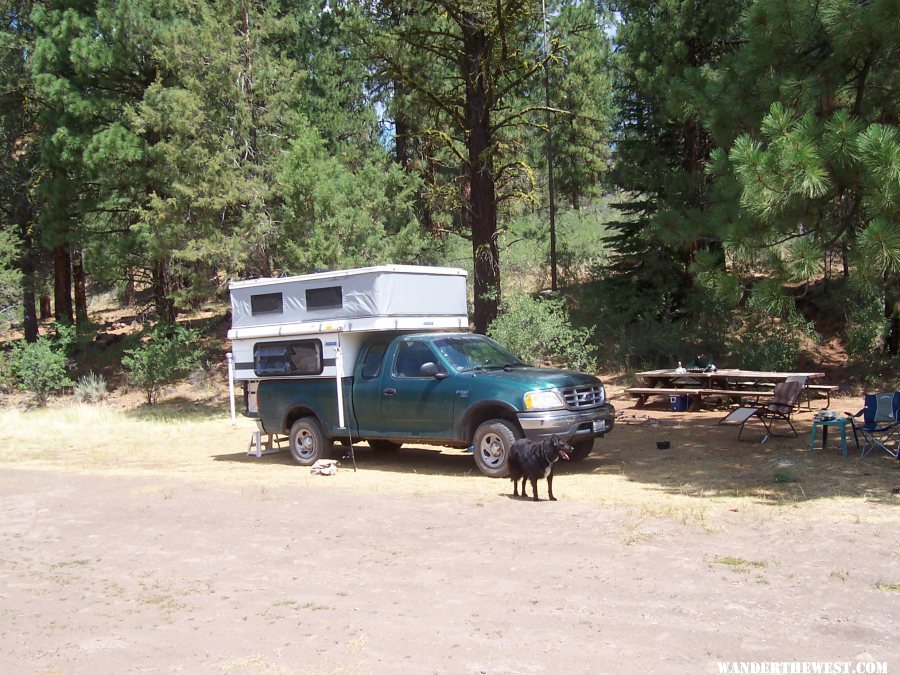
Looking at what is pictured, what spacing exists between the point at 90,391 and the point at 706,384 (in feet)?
54.8

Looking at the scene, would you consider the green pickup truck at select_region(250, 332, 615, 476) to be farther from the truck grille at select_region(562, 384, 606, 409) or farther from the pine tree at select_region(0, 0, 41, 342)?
the pine tree at select_region(0, 0, 41, 342)

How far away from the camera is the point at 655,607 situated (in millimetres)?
5098

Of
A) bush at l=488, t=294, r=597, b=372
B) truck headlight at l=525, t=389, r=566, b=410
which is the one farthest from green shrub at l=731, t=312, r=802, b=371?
truck headlight at l=525, t=389, r=566, b=410

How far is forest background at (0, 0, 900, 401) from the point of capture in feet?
31.2

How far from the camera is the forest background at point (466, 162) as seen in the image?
9523mm

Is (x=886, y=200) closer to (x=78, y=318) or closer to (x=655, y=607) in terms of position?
(x=655, y=607)

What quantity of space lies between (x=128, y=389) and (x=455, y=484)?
56.0ft

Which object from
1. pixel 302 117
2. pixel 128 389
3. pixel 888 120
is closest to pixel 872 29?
pixel 888 120

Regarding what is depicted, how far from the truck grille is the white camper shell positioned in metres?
2.53

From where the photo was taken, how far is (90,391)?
895 inches

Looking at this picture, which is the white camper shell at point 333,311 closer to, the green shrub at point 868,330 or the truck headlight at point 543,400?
the truck headlight at point 543,400

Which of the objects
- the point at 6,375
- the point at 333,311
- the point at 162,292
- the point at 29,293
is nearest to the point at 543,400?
the point at 333,311

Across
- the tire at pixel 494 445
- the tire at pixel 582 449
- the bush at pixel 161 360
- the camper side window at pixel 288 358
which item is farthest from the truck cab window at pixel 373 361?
the bush at pixel 161 360

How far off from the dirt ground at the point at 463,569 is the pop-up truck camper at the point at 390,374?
0.74 meters
